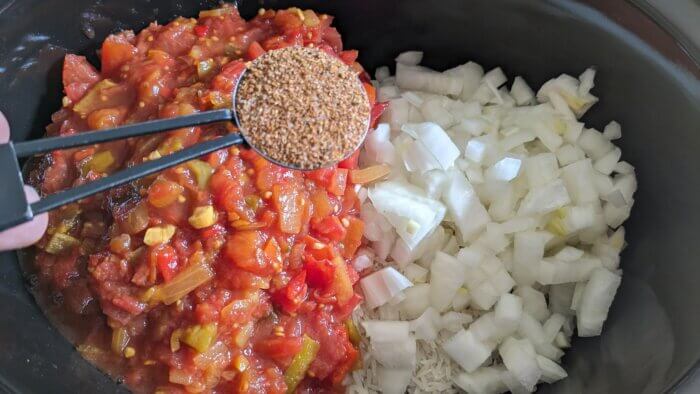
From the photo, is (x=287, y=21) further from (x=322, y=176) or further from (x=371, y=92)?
(x=322, y=176)

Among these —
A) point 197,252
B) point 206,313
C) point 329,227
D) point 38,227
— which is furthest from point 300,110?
point 38,227

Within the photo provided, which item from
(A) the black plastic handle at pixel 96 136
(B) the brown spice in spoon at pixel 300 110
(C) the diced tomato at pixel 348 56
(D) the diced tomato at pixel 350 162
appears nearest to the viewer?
(A) the black plastic handle at pixel 96 136

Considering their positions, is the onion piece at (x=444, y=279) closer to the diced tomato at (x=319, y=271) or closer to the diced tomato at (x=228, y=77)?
the diced tomato at (x=319, y=271)

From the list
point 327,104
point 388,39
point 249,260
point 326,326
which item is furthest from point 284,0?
point 326,326

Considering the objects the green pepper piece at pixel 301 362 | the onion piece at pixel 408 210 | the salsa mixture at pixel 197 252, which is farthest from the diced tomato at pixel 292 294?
the onion piece at pixel 408 210

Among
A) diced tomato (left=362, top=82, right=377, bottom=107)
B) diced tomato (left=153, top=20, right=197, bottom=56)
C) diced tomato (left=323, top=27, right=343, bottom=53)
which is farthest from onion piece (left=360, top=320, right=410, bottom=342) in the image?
diced tomato (left=153, top=20, right=197, bottom=56)
